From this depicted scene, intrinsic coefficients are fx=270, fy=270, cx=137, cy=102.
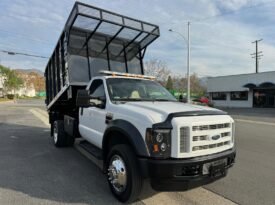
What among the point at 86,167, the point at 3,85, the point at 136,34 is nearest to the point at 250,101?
the point at 136,34

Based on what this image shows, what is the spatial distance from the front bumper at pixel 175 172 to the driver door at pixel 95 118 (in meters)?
1.69

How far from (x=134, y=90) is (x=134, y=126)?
1.74 meters

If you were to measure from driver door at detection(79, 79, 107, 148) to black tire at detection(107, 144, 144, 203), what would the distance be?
1.10m

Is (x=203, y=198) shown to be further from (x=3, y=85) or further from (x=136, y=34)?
(x=3, y=85)

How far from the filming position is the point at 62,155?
7.30m

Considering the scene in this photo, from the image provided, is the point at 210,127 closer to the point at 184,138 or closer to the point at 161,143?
the point at 184,138

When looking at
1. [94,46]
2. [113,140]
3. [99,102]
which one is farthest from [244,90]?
[113,140]

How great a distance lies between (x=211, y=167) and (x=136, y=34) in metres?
5.50

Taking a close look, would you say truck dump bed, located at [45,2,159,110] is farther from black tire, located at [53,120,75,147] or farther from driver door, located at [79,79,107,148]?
driver door, located at [79,79,107,148]

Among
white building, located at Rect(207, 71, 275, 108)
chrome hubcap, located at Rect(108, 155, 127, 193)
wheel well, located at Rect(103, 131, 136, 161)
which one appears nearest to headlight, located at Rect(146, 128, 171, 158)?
wheel well, located at Rect(103, 131, 136, 161)

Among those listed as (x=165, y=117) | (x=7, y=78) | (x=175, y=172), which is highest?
(x=7, y=78)

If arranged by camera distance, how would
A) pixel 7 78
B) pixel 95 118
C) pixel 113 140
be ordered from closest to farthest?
pixel 113 140 → pixel 95 118 → pixel 7 78

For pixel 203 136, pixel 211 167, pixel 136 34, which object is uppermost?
pixel 136 34

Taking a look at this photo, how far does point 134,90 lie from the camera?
5.58 meters
